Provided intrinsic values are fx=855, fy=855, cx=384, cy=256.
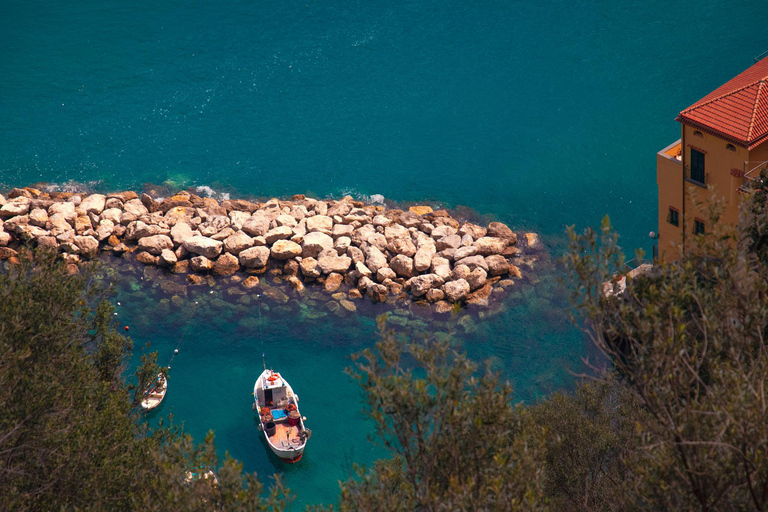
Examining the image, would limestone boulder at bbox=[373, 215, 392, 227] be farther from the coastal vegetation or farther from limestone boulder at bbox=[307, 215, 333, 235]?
the coastal vegetation

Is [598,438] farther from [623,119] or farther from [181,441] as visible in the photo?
[623,119]

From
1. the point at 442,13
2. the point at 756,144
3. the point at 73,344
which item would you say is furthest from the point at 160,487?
the point at 442,13

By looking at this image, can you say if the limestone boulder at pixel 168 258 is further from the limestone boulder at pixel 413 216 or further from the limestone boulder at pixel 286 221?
the limestone boulder at pixel 413 216

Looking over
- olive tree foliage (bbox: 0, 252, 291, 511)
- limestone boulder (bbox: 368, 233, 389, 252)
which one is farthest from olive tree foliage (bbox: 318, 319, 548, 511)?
limestone boulder (bbox: 368, 233, 389, 252)

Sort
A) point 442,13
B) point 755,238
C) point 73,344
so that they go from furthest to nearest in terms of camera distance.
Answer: point 442,13 < point 73,344 < point 755,238

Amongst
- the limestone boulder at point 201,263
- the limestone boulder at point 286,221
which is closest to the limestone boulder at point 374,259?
the limestone boulder at point 286,221
